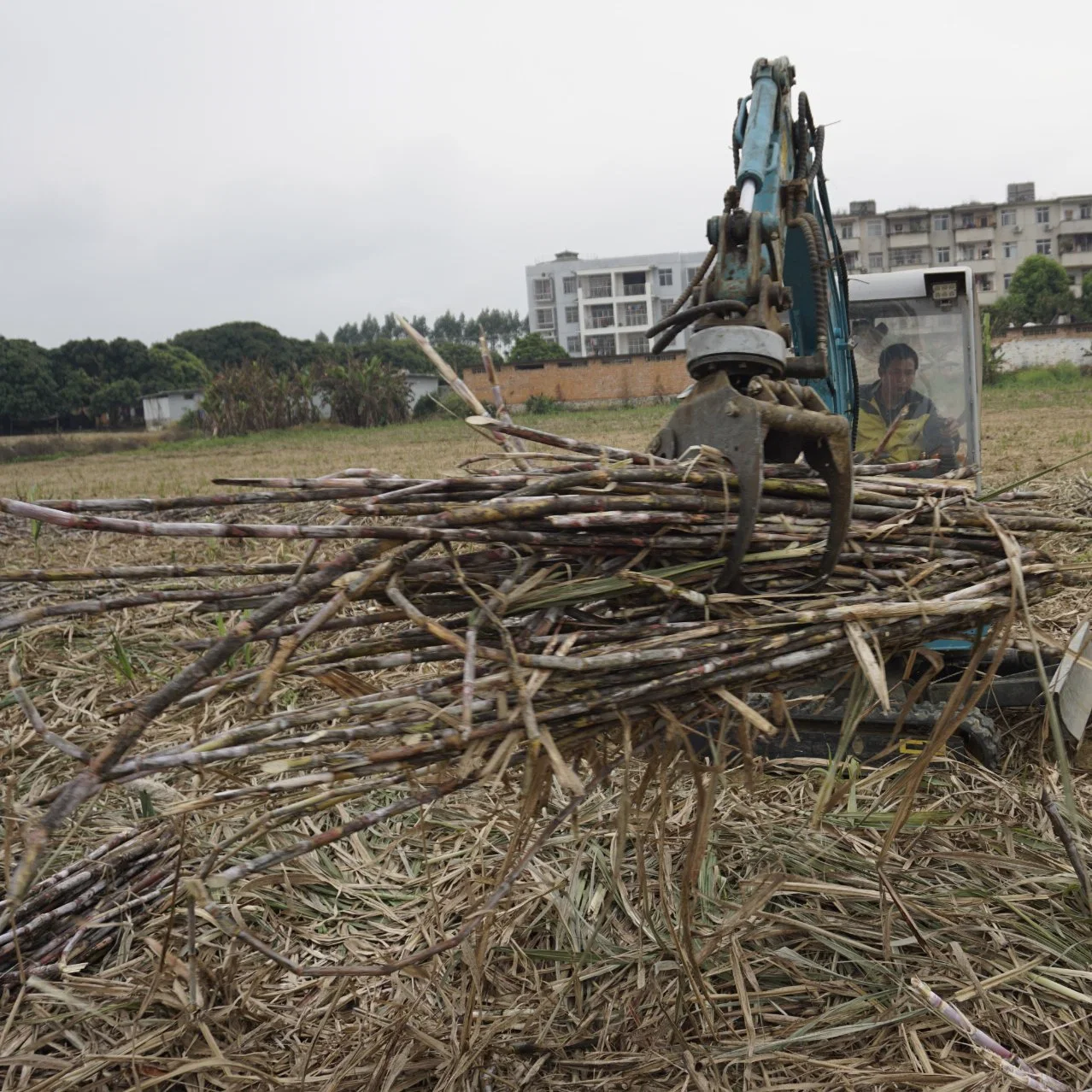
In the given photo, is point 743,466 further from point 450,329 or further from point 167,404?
point 450,329

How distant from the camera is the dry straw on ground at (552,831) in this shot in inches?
68.7

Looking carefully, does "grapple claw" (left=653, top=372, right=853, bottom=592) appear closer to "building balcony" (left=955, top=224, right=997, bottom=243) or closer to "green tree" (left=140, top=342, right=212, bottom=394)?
Result: "green tree" (left=140, top=342, right=212, bottom=394)

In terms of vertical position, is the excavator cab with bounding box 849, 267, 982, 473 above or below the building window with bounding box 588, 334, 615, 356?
below

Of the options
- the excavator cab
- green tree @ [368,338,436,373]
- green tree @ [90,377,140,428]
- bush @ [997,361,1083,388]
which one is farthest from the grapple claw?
green tree @ [368,338,436,373]

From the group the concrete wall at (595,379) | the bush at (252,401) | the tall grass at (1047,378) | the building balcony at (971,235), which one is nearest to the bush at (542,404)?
the concrete wall at (595,379)

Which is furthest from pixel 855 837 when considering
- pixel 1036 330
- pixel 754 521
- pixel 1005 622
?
pixel 1036 330

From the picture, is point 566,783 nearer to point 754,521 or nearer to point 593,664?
point 593,664

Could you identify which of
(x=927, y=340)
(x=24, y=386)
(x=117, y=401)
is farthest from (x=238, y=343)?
(x=927, y=340)

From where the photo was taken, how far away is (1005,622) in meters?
2.03

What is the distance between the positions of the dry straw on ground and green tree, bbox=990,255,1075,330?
65.5m

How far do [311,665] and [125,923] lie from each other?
1571mm

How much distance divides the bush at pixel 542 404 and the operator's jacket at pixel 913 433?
31876mm

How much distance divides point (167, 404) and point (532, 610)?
5860 cm

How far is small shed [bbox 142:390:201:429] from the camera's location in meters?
55.3
